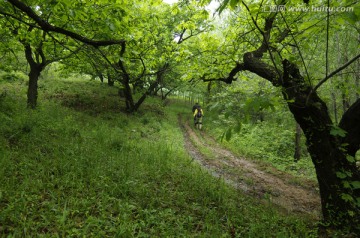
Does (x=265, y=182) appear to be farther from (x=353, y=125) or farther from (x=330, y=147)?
(x=353, y=125)

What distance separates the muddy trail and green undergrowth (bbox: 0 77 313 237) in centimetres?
101

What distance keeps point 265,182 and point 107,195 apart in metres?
6.11

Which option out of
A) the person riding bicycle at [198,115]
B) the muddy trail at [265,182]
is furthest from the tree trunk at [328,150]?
the person riding bicycle at [198,115]

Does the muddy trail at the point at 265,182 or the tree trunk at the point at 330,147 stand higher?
the tree trunk at the point at 330,147

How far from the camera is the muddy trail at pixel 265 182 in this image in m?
6.86

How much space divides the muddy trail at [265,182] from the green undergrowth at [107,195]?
1.01 meters

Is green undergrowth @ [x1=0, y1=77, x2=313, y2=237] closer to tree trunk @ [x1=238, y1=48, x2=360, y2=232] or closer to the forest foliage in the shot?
the forest foliage

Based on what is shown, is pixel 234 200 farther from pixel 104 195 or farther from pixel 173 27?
pixel 173 27

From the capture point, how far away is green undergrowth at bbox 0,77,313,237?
13.2 ft

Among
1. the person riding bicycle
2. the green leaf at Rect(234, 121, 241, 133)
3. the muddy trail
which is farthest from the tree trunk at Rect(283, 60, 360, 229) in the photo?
the person riding bicycle

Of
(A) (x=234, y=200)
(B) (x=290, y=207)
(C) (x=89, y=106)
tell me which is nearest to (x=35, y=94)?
(C) (x=89, y=106)

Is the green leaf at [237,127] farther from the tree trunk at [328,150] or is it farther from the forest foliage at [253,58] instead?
the tree trunk at [328,150]

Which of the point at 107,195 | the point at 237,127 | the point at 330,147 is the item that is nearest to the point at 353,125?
the point at 330,147

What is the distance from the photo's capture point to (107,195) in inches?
194
